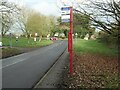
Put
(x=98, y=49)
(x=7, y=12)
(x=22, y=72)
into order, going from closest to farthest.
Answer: (x=22, y=72) < (x=7, y=12) < (x=98, y=49)

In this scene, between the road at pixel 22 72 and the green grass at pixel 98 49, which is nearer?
the road at pixel 22 72

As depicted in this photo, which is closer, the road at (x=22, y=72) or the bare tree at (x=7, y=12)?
the road at (x=22, y=72)

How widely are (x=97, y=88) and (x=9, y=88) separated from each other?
3235mm

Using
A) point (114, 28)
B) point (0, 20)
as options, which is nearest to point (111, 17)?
point (114, 28)

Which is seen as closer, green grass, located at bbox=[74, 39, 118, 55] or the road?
the road

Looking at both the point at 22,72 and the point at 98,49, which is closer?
the point at 22,72

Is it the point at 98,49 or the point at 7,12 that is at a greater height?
the point at 7,12

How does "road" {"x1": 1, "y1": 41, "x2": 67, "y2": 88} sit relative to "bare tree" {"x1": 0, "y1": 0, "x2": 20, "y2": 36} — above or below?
below

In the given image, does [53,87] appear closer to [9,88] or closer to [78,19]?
[9,88]

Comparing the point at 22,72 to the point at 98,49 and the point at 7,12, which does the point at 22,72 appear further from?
the point at 98,49

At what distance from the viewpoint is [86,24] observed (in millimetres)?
20750

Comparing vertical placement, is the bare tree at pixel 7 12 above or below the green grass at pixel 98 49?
above

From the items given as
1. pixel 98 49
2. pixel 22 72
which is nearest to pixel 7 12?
pixel 98 49

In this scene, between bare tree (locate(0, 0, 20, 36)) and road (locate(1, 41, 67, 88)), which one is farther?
bare tree (locate(0, 0, 20, 36))
